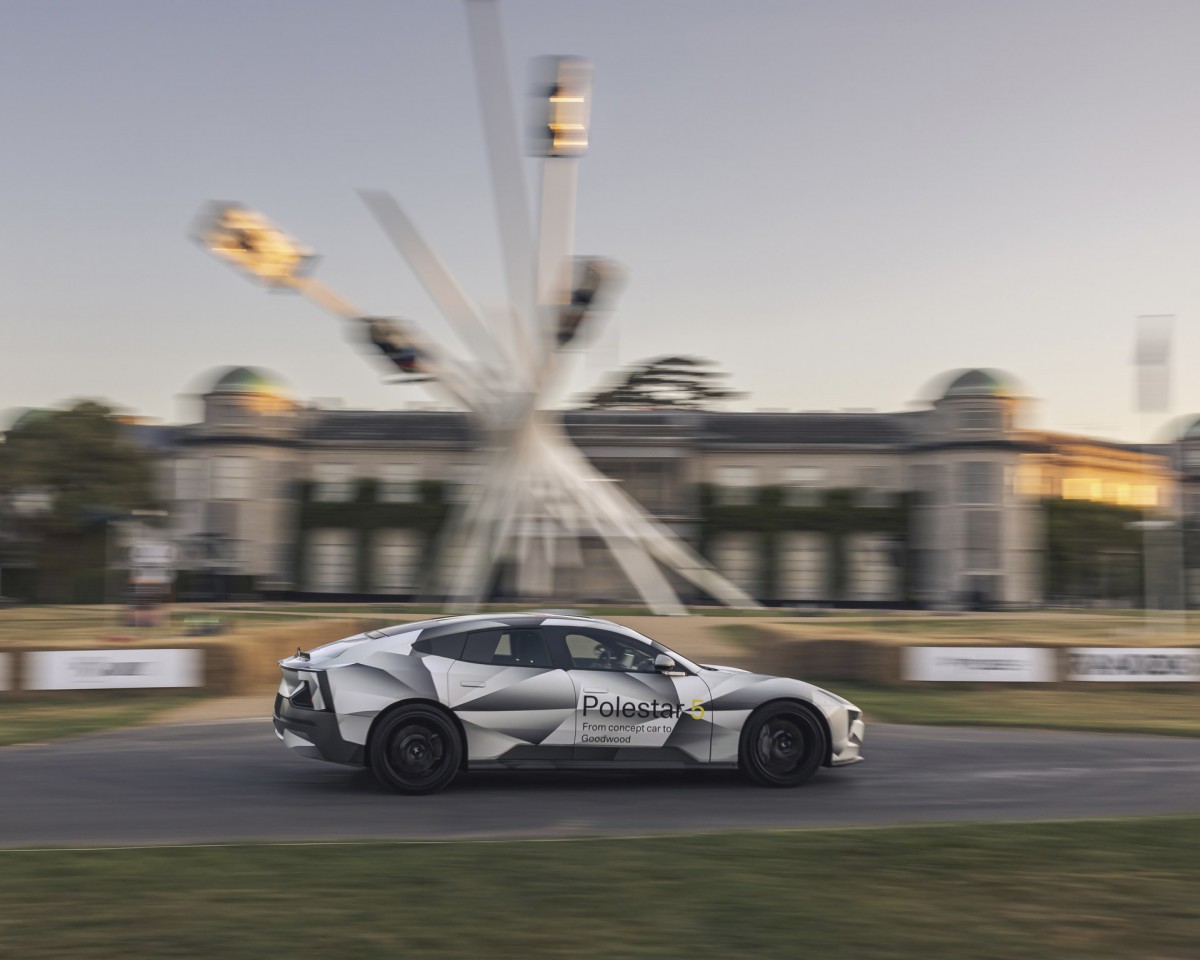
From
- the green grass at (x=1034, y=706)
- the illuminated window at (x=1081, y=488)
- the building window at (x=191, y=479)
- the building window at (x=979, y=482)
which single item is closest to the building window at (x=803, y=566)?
the building window at (x=979, y=482)

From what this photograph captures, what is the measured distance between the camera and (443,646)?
10.2m

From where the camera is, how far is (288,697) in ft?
33.4

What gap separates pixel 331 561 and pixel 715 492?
1856 centimetres

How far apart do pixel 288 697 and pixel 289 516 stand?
180 feet

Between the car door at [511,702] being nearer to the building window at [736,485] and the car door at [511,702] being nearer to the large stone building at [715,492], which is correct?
the large stone building at [715,492]

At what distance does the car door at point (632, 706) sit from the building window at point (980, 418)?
5559 cm

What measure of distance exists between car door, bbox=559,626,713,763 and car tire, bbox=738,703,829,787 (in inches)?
14.0

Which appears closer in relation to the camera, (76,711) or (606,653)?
(606,653)

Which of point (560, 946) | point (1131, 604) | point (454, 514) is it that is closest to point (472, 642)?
point (560, 946)

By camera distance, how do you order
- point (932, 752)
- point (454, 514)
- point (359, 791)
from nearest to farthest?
1. point (359, 791)
2. point (932, 752)
3. point (454, 514)

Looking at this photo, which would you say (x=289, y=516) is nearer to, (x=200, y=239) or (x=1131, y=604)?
(x=200, y=239)

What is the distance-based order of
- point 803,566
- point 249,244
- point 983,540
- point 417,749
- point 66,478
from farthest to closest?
point 803,566
point 983,540
point 66,478
point 249,244
point 417,749

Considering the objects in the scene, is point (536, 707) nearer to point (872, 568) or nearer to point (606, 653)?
point (606, 653)

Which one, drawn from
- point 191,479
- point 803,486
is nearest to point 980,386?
point 803,486
